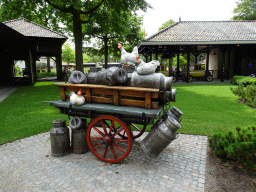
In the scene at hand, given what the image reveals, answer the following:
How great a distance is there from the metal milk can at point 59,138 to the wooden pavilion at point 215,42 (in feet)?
48.8

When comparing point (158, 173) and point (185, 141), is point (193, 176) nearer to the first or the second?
point (158, 173)

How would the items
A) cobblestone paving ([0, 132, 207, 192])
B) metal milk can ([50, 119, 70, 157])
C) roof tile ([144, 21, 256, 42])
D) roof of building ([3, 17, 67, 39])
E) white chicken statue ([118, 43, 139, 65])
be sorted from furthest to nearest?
1. roof of building ([3, 17, 67, 39])
2. roof tile ([144, 21, 256, 42])
3. white chicken statue ([118, 43, 139, 65])
4. metal milk can ([50, 119, 70, 157])
5. cobblestone paving ([0, 132, 207, 192])

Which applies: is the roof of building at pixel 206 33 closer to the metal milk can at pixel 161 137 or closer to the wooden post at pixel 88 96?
the wooden post at pixel 88 96

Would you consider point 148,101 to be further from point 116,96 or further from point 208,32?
point 208,32

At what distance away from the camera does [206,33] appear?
19.1 meters

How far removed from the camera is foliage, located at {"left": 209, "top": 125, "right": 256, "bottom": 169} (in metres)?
2.88

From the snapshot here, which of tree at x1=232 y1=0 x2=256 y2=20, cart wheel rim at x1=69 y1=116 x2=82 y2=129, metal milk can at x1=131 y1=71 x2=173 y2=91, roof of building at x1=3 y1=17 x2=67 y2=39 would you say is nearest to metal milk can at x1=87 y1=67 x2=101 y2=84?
cart wheel rim at x1=69 y1=116 x2=82 y2=129

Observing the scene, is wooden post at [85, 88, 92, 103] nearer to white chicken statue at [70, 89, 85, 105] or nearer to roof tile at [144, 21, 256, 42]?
white chicken statue at [70, 89, 85, 105]

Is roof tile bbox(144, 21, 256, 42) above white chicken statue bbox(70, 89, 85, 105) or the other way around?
above

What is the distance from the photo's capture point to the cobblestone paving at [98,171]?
287cm

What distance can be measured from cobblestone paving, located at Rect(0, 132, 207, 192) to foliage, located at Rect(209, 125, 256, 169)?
0.51 meters

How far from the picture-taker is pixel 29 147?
4.35 metres

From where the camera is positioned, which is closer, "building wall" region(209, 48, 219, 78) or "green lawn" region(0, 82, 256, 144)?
"green lawn" region(0, 82, 256, 144)

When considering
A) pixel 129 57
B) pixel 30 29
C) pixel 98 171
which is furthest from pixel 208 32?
pixel 98 171
